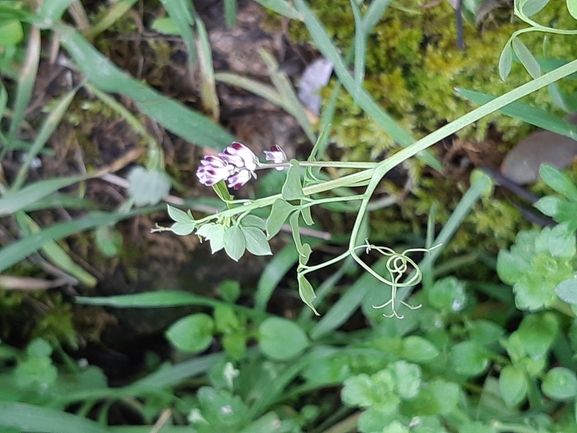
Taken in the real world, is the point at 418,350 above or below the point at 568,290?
below

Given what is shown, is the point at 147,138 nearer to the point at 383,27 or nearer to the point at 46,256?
the point at 46,256

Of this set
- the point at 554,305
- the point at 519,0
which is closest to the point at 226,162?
the point at 519,0

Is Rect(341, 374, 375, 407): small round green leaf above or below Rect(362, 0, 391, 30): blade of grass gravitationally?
→ below

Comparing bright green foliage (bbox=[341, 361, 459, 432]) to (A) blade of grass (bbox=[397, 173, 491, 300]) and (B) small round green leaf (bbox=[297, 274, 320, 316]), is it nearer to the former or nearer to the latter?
(A) blade of grass (bbox=[397, 173, 491, 300])

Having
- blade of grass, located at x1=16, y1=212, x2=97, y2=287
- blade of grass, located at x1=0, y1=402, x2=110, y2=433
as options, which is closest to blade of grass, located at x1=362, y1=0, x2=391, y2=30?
blade of grass, located at x1=16, y1=212, x2=97, y2=287

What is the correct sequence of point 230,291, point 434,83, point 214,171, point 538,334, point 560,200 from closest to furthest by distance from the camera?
1. point 214,171
2. point 560,200
3. point 538,334
4. point 434,83
5. point 230,291

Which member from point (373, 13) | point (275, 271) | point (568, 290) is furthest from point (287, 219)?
point (568, 290)

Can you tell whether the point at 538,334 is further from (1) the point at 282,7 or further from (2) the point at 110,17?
(2) the point at 110,17
